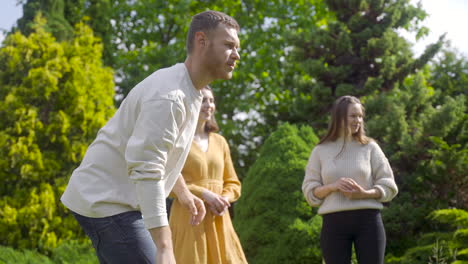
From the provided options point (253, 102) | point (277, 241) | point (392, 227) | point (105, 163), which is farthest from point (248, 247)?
point (253, 102)

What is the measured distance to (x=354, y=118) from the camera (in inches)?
189

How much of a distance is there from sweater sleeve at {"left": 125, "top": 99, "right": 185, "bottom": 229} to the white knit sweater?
108 inches

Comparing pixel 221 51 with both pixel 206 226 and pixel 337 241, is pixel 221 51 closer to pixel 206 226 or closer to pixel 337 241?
pixel 206 226

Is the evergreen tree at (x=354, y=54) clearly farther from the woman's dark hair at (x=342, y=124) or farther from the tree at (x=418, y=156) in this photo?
the woman's dark hair at (x=342, y=124)

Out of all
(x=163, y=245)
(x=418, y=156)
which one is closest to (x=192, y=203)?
(x=163, y=245)

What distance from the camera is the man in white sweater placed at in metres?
2.08

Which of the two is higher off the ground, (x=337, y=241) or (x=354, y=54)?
(x=354, y=54)

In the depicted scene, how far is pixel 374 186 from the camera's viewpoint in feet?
15.2

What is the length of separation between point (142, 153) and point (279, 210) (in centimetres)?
508

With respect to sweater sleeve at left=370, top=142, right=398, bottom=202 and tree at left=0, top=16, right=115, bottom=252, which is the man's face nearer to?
sweater sleeve at left=370, top=142, right=398, bottom=202

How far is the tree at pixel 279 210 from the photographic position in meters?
6.63

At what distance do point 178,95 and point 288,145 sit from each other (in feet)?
18.1

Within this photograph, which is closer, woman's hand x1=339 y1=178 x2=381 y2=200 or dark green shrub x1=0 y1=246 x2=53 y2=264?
woman's hand x1=339 y1=178 x2=381 y2=200

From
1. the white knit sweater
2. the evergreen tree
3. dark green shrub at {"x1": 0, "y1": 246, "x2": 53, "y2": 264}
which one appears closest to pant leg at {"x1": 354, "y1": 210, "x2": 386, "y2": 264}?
the white knit sweater
